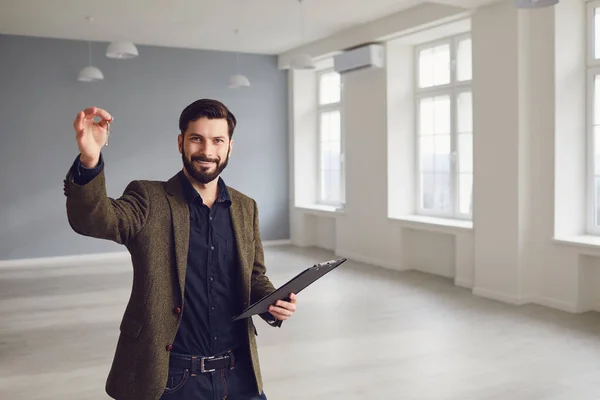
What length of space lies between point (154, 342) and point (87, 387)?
2.70 m

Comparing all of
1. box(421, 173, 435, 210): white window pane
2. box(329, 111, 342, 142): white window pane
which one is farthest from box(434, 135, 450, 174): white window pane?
box(329, 111, 342, 142): white window pane

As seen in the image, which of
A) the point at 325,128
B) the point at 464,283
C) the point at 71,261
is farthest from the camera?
the point at 325,128

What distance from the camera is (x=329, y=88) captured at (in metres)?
10.2

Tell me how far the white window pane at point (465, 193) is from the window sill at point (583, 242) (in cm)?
162

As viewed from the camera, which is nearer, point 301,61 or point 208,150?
point 208,150

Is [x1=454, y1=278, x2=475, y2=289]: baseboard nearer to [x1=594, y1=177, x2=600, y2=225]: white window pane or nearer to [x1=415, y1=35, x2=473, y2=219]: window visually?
[x1=415, y1=35, x2=473, y2=219]: window

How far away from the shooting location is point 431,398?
12.0 feet

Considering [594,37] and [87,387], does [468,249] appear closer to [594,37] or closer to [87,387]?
[594,37]

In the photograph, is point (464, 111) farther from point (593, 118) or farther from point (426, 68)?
point (593, 118)

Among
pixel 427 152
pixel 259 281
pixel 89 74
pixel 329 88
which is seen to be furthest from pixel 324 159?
pixel 259 281

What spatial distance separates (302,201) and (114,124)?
3.22 m

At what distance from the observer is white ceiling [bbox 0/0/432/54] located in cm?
715

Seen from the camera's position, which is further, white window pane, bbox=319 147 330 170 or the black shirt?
white window pane, bbox=319 147 330 170

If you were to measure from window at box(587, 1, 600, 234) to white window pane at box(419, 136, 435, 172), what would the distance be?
2286 mm
